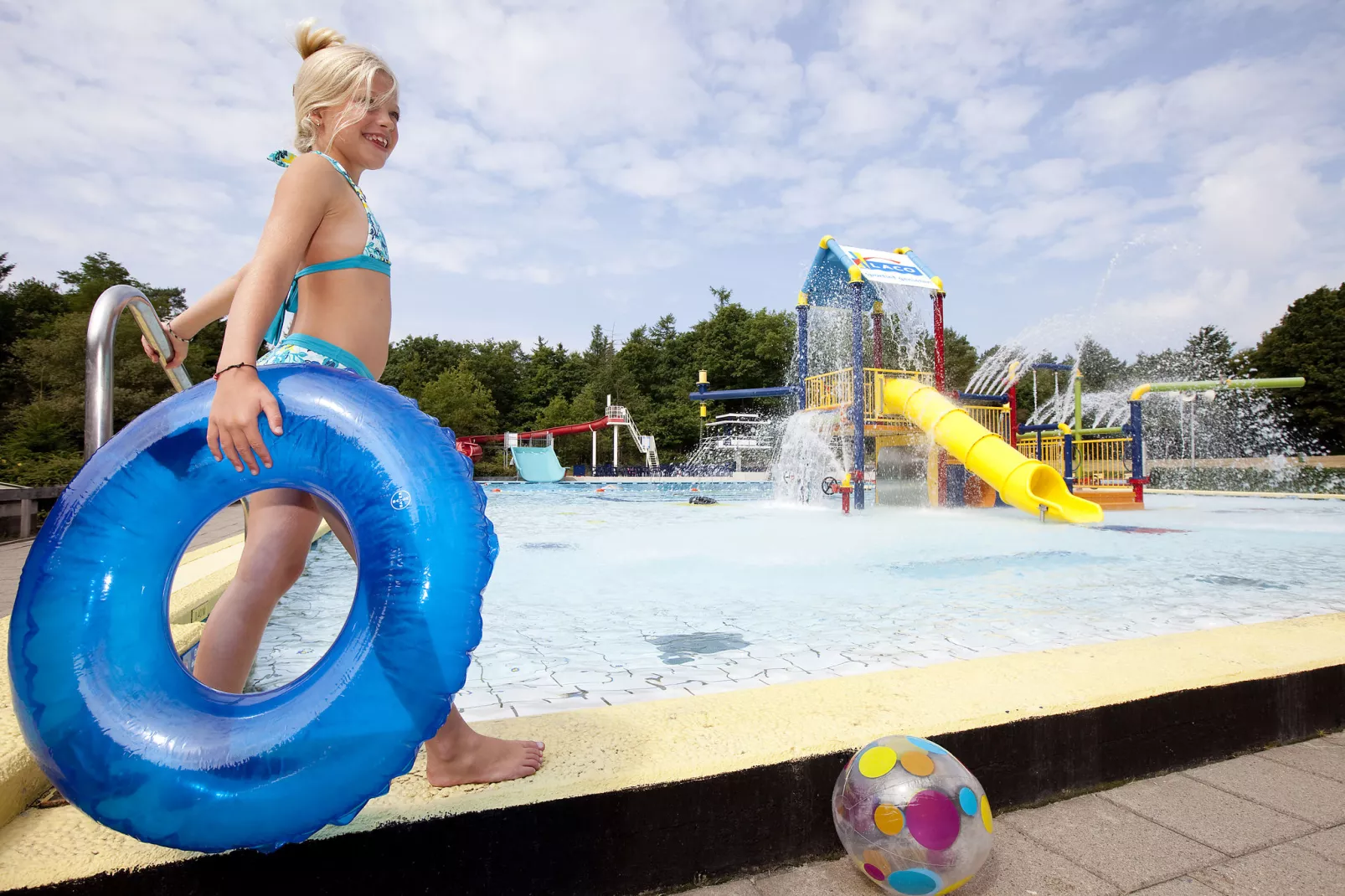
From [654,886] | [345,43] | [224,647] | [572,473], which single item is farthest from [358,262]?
[572,473]

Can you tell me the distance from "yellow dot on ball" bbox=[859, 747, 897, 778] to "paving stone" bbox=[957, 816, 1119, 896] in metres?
0.25

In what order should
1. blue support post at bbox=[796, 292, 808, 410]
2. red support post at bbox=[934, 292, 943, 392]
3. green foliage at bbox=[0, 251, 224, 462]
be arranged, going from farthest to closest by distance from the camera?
green foliage at bbox=[0, 251, 224, 462]
blue support post at bbox=[796, 292, 808, 410]
red support post at bbox=[934, 292, 943, 392]

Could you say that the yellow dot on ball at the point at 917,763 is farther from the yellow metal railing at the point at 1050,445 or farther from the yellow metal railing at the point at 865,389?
the yellow metal railing at the point at 1050,445

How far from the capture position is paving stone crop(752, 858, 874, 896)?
142cm

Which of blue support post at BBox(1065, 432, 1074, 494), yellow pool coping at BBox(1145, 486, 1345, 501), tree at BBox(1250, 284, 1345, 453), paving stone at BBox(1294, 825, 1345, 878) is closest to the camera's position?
paving stone at BBox(1294, 825, 1345, 878)

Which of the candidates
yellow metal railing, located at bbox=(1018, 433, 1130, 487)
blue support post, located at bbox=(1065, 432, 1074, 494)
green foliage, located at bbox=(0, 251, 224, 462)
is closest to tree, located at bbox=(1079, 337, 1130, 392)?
yellow metal railing, located at bbox=(1018, 433, 1130, 487)

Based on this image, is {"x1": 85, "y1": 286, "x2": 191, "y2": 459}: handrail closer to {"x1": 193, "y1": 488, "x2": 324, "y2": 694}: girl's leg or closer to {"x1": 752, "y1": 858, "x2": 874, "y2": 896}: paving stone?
{"x1": 193, "y1": 488, "x2": 324, "y2": 694}: girl's leg

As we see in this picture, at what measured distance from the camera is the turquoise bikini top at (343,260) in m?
1.54

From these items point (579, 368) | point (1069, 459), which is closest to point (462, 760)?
point (1069, 459)

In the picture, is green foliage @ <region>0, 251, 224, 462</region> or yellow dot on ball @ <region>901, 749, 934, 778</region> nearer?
yellow dot on ball @ <region>901, 749, 934, 778</region>

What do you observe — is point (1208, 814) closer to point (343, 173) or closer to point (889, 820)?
point (889, 820)

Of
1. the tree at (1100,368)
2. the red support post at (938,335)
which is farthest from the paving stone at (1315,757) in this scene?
the tree at (1100,368)

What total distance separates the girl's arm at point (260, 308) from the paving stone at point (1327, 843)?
2.12 m

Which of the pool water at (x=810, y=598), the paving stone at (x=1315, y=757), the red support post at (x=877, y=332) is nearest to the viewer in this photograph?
the paving stone at (x=1315, y=757)
